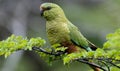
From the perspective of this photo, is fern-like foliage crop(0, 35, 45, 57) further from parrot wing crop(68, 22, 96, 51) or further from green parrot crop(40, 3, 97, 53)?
parrot wing crop(68, 22, 96, 51)

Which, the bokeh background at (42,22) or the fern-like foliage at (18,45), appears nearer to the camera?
the fern-like foliage at (18,45)

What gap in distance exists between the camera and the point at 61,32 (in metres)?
5.46

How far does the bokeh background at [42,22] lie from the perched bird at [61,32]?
5628 mm

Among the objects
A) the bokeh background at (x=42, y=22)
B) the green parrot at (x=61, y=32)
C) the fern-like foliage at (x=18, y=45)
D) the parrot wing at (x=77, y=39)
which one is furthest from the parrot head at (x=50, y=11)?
the bokeh background at (x=42, y=22)

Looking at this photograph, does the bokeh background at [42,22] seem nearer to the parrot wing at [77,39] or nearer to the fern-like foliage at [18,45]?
the parrot wing at [77,39]

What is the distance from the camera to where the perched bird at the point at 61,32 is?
544cm

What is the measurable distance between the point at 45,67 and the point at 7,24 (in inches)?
57.4

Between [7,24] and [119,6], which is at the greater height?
[119,6]

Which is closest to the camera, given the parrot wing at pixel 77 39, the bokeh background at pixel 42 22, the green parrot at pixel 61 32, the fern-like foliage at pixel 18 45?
the fern-like foliage at pixel 18 45

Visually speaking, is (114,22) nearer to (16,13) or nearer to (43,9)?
(16,13)

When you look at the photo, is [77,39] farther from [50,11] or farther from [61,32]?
[50,11]

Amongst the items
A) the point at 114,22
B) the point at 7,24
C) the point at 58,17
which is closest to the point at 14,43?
the point at 58,17

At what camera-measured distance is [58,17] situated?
222 inches

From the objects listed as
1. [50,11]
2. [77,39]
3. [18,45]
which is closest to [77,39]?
[77,39]
